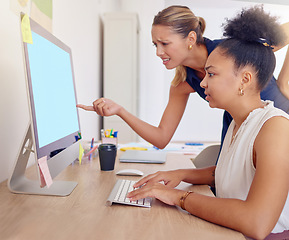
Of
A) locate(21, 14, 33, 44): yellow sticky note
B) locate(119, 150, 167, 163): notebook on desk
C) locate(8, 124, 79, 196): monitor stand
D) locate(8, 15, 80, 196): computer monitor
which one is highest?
locate(21, 14, 33, 44): yellow sticky note

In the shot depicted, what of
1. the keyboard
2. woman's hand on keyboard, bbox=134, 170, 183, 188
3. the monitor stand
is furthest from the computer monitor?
woman's hand on keyboard, bbox=134, 170, 183, 188

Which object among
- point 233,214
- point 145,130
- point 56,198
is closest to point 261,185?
point 233,214

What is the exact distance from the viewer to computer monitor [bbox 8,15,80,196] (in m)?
0.73

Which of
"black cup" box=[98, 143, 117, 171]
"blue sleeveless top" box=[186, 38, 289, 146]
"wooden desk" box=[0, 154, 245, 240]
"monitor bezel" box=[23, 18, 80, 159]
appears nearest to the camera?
"wooden desk" box=[0, 154, 245, 240]

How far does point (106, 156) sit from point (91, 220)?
478 mm

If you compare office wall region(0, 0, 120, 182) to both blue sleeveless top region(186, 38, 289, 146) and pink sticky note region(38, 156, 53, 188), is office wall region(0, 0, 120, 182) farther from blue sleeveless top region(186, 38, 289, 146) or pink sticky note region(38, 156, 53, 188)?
blue sleeveless top region(186, 38, 289, 146)

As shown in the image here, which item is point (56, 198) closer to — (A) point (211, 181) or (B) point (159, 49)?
(A) point (211, 181)

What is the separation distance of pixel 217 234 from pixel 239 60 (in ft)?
1.61

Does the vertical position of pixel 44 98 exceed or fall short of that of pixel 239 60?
it falls short

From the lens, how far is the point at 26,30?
2.35ft

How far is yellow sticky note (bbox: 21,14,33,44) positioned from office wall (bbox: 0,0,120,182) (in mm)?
331

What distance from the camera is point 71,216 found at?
27.3 inches

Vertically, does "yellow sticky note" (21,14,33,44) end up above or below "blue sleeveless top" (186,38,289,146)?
above

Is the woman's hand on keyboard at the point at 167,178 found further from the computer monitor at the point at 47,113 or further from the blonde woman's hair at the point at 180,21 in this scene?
the blonde woman's hair at the point at 180,21
